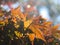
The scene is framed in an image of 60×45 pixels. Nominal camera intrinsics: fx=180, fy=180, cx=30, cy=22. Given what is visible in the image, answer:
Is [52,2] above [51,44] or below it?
above

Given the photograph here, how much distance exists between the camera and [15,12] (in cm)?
51

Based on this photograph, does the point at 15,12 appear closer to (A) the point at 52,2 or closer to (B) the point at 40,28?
(B) the point at 40,28

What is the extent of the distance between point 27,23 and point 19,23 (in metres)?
0.02

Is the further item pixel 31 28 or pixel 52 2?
pixel 52 2

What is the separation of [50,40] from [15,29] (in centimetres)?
10

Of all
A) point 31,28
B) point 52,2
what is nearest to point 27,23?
point 31,28

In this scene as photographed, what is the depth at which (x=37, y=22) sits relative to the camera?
0.53 meters

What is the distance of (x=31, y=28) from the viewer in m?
0.48

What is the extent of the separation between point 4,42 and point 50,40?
128 millimetres

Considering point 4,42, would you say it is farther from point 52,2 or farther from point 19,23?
point 52,2

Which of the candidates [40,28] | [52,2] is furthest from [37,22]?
[52,2]

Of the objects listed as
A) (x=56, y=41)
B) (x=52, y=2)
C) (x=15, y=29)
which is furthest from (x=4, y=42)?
(x=52, y=2)

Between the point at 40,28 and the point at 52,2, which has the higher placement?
the point at 52,2

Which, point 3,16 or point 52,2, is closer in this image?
point 3,16
